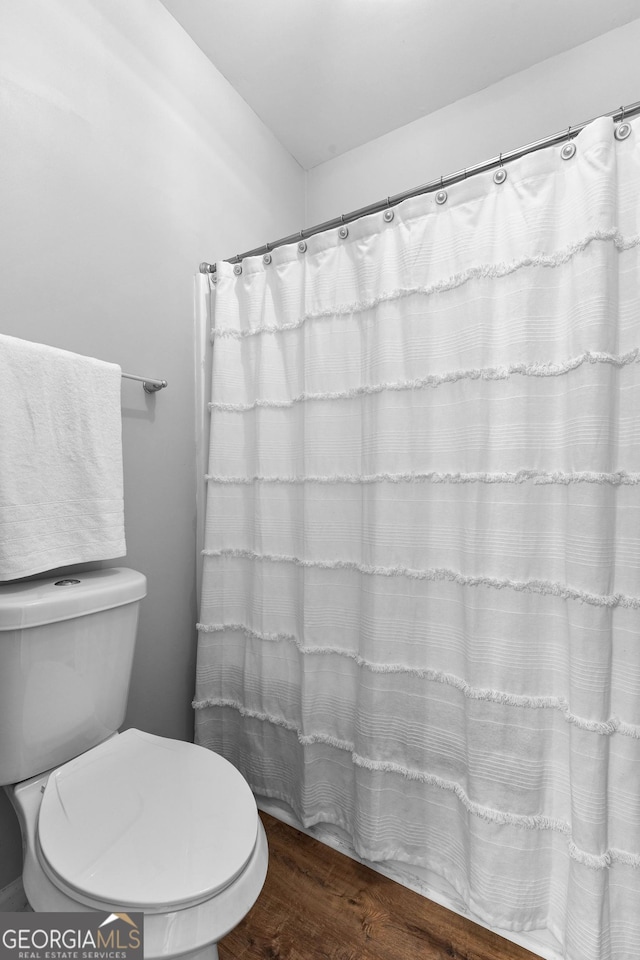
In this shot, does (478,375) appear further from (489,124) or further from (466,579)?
(489,124)

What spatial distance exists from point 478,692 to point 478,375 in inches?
29.0

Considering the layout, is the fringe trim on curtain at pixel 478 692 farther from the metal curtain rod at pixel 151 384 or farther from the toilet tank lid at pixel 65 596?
the metal curtain rod at pixel 151 384

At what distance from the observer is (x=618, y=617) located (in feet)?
3.23

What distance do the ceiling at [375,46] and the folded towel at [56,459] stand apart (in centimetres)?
124

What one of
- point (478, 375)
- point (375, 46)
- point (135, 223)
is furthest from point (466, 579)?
point (375, 46)

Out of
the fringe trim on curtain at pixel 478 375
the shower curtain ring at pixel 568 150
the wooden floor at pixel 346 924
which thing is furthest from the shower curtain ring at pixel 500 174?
the wooden floor at pixel 346 924

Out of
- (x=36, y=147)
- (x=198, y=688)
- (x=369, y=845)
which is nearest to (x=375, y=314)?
(x=36, y=147)

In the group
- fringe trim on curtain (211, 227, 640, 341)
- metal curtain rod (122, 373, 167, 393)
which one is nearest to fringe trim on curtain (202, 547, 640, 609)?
metal curtain rod (122, 373, 167, 393)

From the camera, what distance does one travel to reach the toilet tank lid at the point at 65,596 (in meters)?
0.96

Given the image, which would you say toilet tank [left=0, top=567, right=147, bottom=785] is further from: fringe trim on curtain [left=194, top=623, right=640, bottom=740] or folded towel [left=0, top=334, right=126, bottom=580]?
fringe trim on curtain [left=194, top=623, right=640, bottom=740]

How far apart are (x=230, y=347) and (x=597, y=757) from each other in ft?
4.67

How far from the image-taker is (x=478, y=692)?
44.1 inches

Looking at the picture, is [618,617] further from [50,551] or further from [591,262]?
[50,551]

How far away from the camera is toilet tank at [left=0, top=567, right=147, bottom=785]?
0.97 m
